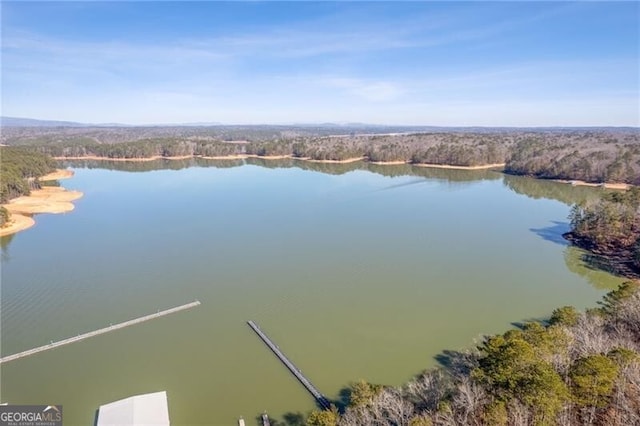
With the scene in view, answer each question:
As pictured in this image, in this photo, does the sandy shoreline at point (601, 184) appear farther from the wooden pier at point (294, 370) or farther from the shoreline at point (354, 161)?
the wooden pier at point (294, 370)

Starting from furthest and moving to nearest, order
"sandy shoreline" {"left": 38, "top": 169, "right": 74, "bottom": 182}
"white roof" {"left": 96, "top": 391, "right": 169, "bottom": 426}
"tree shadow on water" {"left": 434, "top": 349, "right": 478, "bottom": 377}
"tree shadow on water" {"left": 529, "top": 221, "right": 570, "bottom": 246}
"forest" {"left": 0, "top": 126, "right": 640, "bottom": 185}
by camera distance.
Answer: "sandy shoreline" {"left": 38, "top": 169, "right": 74, "bottom": 182} → "forest" {"left": 0, "top": 126, "right": 640, "bottom": 185} → "tree shadow on water" {"left": 529, "top": 221, "right": 570, "bottom": 246} → "tree shadow on water" {"left": 434, "top": 349, "right": 478, "bottom": 377} → "white roof" {"left": 96, "top": 391, "right": 169, "bottom": 426}

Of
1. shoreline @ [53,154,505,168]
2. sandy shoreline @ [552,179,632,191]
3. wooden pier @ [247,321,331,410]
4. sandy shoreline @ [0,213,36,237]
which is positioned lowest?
wooden pier @ [247,321,331,410]

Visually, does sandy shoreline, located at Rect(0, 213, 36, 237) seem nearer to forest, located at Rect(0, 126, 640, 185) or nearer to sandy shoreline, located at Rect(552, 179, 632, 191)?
forest, located at Rect(0, 126, 640, 185)

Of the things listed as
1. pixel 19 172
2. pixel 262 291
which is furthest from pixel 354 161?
pixel 262 291

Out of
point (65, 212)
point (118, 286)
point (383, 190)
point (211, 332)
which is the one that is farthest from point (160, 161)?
point (211, 332)

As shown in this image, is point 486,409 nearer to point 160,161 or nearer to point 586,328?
point 586,328

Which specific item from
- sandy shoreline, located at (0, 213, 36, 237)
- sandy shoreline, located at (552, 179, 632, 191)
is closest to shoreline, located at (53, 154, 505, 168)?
sandy shoreline, located at (552, 179, 632, 191)
